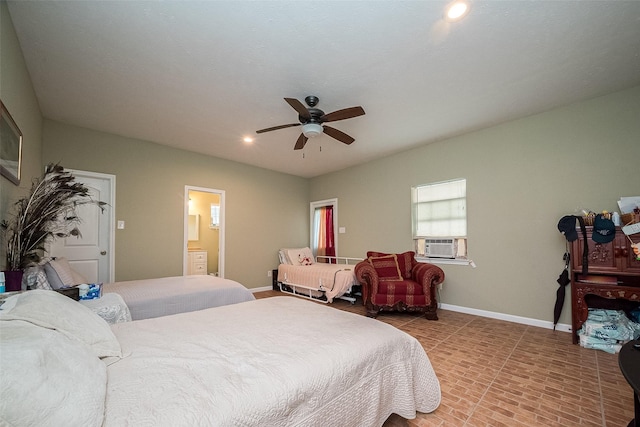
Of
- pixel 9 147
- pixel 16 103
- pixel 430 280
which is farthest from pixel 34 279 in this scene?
pixel 430 280

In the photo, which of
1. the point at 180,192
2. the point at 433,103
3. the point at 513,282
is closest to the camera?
the point at 433,103

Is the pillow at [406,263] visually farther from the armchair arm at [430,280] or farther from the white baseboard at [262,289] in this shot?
the white baseboard at [262,289]

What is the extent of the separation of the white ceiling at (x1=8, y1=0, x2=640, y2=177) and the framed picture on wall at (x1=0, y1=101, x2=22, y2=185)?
709 millimetres

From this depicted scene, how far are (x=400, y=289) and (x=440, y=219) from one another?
139 cm

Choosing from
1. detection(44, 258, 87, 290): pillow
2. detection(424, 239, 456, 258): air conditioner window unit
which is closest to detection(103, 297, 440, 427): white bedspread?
detection(44, 258, 87, 290): pillow

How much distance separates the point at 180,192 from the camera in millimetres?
4520

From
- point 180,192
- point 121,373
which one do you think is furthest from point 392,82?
point 180,192

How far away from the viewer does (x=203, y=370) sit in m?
1.07

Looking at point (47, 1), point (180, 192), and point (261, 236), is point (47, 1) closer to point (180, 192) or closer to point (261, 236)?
point (180, 192)

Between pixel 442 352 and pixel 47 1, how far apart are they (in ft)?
13.5

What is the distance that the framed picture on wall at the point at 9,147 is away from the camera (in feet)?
5.65

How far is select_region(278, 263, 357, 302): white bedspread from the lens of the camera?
14.0 feet

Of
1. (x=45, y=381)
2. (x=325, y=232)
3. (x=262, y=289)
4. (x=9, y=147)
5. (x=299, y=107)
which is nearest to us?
(x=45, y=381)

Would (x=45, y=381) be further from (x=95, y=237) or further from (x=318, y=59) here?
(x=95, y=237)
